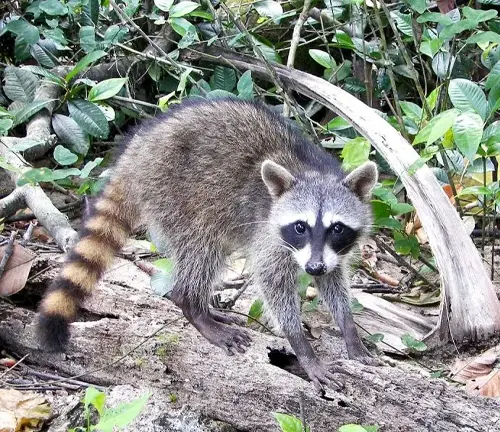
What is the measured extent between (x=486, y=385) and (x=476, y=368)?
0.28 metres

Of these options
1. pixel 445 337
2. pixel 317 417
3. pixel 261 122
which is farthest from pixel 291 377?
pixel 261 122

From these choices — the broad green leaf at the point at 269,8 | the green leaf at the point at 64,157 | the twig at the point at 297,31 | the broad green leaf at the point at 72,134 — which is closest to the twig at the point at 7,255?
the green leaf at the point at 64,157

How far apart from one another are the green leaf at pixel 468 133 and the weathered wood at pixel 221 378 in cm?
102

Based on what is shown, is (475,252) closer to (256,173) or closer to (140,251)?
(256,173)

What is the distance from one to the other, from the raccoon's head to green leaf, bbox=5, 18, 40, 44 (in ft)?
8.36

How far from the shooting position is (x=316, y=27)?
6.49 meters

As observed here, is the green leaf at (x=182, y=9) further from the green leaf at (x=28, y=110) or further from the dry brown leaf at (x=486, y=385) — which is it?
the dry brown leaf at (x=486, y=385)

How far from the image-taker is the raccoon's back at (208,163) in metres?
4.19

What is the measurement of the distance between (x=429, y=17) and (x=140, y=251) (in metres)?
2.35

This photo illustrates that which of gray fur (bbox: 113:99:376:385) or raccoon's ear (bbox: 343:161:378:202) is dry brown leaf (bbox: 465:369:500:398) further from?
raccoon's ear (bbox: 343:161:378:202)

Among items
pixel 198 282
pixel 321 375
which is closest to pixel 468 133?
pixel 321 375


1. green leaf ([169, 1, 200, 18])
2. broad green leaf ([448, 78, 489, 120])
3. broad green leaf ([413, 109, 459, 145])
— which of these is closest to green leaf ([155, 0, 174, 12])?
green leaf ([169, 1, 200, 18])

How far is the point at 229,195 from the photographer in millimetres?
4234

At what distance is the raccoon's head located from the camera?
152 inches
